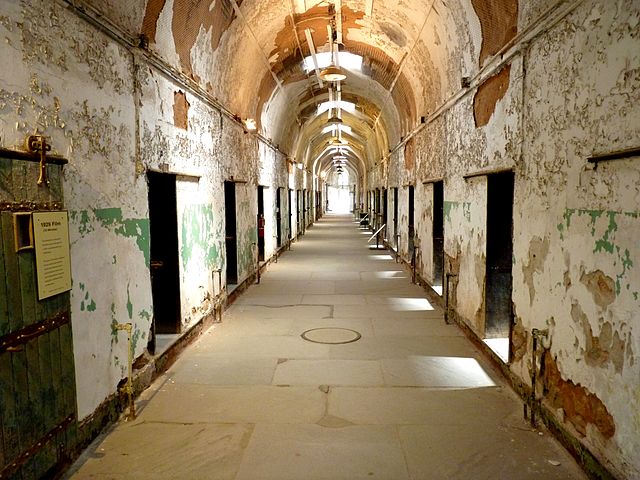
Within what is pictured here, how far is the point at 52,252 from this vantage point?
10.4 feet

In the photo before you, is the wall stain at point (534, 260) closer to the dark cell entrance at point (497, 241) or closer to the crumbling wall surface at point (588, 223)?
the crumbling wall surface at point (588, 223)

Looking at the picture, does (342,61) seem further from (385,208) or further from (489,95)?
(385,208)

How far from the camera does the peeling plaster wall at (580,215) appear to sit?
2924 mm

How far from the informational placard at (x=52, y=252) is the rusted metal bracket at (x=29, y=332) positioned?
0.17 meters

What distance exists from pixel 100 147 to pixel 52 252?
1229 mm

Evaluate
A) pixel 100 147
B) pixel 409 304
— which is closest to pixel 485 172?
pixel 409 304

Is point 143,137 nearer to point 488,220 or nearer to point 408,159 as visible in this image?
point 488,220

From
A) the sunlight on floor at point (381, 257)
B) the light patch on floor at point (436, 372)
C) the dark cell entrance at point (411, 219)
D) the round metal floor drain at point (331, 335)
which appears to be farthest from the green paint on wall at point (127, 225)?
the sunlight on floor at point (381, 257)

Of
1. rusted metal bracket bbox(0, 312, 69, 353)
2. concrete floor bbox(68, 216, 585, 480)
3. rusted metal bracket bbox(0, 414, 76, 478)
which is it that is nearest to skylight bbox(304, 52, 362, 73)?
concrete floor bbox(68, 216, 585, 480)

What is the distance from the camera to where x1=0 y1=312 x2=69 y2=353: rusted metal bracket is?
2.76 metres

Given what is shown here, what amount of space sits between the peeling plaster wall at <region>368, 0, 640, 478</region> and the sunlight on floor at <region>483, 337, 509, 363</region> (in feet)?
1.53

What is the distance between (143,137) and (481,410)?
4308 mm

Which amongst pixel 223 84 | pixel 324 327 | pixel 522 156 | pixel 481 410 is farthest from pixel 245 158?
pixel 481 410

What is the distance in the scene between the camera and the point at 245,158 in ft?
34.2
